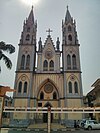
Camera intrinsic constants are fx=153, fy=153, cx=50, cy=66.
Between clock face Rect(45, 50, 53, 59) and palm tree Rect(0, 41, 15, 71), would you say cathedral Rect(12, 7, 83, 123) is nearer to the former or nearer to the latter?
clock face Rect(45, 50, 53, 59)

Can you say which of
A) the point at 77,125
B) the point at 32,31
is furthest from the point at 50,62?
the point at 77,125

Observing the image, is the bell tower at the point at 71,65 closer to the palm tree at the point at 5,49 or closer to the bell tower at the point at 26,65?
the bell tower at the point at 26,65

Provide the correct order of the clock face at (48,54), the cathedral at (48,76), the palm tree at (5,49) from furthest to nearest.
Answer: the clock face at (48,54) → the cathedral at (48,76) → the palm tree at (5,49)

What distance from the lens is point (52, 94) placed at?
3086 centimetres

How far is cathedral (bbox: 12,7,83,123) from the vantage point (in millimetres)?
28484

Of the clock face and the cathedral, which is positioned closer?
the cathedral

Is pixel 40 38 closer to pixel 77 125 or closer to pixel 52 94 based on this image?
pixel 52 94

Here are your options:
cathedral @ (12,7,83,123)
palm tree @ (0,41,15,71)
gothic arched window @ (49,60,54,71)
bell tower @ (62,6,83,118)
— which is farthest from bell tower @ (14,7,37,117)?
palm tree @ (0,41,15,71)

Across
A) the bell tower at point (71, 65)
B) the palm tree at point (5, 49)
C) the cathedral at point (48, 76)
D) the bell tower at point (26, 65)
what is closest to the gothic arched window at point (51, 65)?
the cathedral at point (48, 76)

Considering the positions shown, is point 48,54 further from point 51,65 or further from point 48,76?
point 48,76

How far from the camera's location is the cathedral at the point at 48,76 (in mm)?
28484

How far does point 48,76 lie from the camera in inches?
1214

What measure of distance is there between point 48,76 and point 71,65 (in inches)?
207

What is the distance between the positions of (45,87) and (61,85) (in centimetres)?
337
